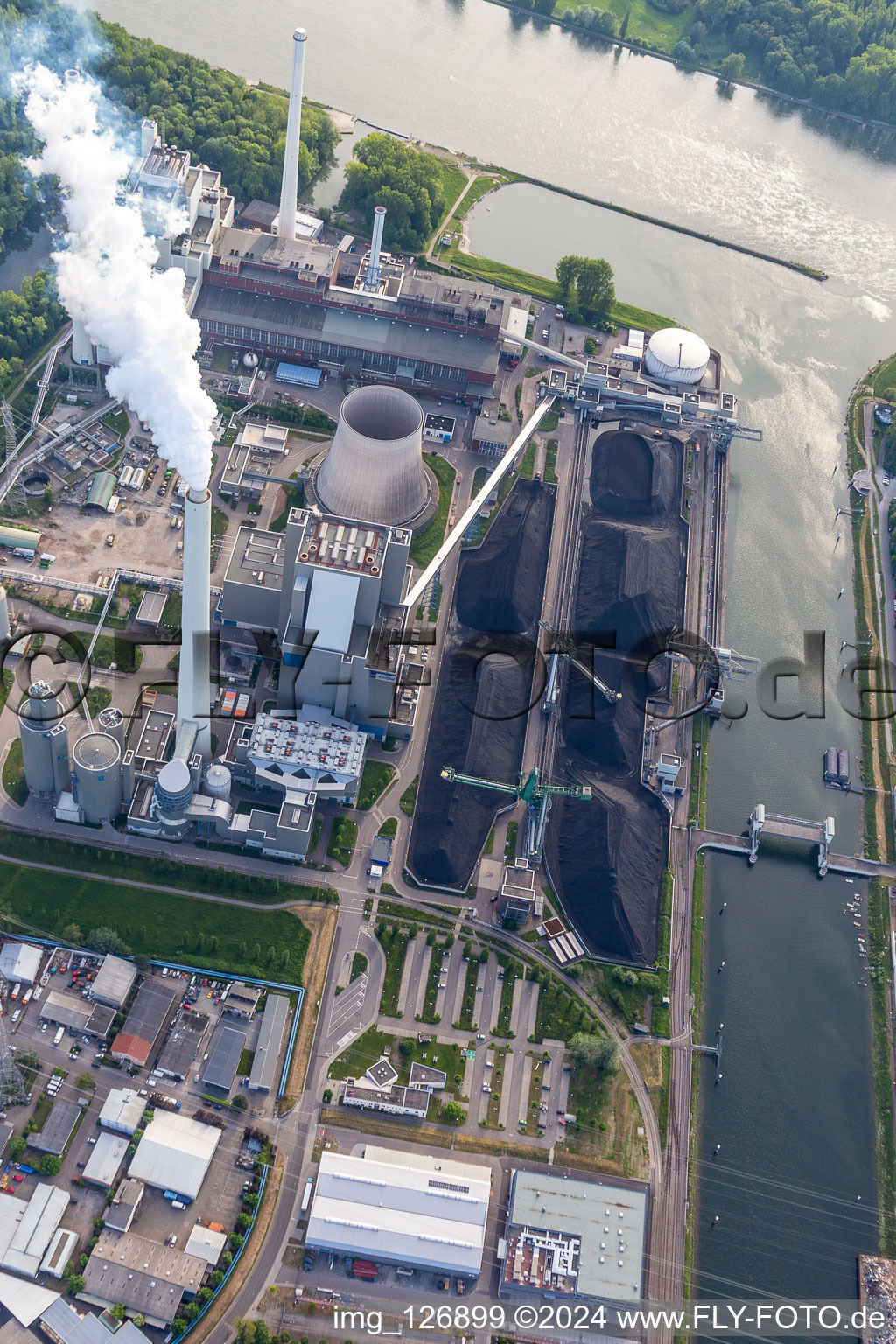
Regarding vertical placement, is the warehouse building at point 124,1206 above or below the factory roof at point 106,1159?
below

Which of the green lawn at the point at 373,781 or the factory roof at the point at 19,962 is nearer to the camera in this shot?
the factory roof at the point at 19,962

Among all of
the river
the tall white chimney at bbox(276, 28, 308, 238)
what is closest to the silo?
the river

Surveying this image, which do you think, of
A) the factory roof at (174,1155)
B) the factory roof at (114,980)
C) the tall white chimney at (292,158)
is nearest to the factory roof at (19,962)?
the factory roof at (114,980)

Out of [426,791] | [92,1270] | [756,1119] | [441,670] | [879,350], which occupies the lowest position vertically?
[92,1270]

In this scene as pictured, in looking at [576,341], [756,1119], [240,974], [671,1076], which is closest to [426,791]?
[240,974]

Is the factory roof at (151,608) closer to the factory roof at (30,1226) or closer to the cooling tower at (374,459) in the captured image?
the cooling tower at (374,459)

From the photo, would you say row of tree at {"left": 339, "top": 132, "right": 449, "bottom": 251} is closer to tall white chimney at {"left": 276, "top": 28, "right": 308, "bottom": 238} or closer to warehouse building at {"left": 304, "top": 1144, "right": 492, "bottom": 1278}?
tall white chimney at {"left": 276, "top": 28, "right": 308, "bottom": 238}

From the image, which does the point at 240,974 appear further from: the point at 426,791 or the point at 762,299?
the point at 762,299

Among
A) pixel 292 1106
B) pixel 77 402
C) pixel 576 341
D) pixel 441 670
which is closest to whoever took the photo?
pixel 292 1106
